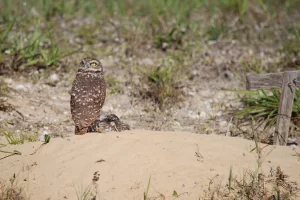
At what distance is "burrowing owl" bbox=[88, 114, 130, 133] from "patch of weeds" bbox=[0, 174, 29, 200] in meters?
1.25

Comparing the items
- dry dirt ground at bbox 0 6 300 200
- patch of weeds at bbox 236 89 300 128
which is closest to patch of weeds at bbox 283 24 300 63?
dry dirt ground at bbox 0 6 300 200

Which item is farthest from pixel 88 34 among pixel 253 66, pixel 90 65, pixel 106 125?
pixel 106 125

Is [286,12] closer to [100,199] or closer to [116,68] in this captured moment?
[116,68]

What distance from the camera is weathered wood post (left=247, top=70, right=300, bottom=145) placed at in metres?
6.05

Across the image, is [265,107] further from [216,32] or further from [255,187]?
[216,32]

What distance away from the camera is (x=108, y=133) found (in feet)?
19.1

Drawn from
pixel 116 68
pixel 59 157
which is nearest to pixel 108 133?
pixel 59 157

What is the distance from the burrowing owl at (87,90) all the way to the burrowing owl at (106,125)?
0.12 meters

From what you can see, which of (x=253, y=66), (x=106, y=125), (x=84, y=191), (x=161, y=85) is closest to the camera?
(x=84, y=191)

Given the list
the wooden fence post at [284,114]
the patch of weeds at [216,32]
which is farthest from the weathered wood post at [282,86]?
the patch of weeds at [216,32]

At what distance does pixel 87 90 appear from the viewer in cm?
582

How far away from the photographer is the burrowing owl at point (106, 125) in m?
5.95

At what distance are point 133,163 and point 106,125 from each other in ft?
2.77

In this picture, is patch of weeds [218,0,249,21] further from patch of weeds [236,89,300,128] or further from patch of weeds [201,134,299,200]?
patch of weeds [201,134,299,200]
